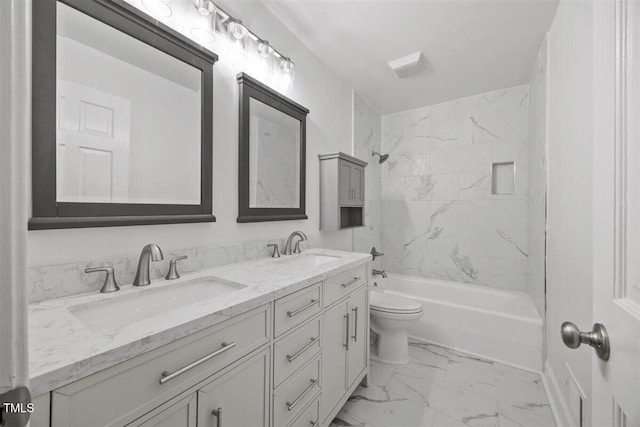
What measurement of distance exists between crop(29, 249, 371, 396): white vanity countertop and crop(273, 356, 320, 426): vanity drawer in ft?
1.27

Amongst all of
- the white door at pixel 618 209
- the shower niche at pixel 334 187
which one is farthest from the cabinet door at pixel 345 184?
the white door at pixel 618 209

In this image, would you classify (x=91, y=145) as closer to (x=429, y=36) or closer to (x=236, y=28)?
(x=236, y=28)

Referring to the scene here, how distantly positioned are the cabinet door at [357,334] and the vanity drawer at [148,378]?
84cm

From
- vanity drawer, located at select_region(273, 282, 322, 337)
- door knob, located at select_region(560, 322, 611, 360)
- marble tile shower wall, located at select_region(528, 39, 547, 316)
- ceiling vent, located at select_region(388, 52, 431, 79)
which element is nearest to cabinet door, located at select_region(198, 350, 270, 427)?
vanity drawer, located at select_region(273, 282, 322, 337)

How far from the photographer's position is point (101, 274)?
99cm

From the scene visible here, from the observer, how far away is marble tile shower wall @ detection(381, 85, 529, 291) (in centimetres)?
273

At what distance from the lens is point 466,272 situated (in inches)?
117

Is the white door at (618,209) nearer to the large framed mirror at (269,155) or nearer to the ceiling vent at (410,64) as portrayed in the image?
the large framed mirror at (269,155)

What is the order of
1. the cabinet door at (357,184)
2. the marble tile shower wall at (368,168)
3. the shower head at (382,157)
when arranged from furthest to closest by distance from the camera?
the shower head at (382,157)
the marble tile shower wall at (368,168)
the cabinet door at (357,184)

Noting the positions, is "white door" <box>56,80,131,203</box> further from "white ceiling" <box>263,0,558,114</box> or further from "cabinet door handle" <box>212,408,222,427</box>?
"white ceiling" <box>263,0,558,114</box>

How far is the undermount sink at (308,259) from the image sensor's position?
160cm

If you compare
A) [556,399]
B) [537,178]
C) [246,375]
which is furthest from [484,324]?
[246,375]

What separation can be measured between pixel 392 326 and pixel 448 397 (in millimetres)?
545

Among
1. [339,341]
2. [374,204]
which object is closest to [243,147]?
[339,341]
